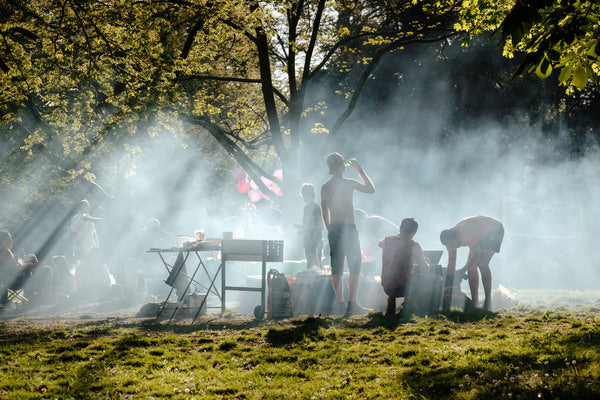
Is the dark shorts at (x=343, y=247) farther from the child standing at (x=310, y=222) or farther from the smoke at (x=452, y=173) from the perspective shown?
the smoke at (x=452, y=173)

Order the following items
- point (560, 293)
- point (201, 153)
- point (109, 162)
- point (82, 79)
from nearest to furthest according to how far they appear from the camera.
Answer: point (82, 79)
point (560, 293)
point (109, 162)
point (201, 153)

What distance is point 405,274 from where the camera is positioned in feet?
25.8

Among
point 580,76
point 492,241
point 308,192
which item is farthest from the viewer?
point 308,192

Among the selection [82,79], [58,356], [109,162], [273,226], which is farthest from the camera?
[273,226]

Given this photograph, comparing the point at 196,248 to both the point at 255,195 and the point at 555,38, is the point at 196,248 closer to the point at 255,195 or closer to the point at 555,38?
the point at 555,38

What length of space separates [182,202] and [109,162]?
14850 mm

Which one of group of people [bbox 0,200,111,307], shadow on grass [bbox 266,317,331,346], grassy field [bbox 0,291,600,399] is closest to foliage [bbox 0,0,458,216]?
group of people [bbox 0,200,111,307]

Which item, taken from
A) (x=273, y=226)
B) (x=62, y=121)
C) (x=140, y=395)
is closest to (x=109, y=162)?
(x=62, y=121)

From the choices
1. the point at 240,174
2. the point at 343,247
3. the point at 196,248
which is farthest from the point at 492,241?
the point at 240,174

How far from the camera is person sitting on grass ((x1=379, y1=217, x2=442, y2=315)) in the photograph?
7.88 m

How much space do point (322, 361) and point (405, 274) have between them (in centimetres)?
325

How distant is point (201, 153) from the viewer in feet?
87.4

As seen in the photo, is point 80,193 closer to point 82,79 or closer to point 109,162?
point 109,162

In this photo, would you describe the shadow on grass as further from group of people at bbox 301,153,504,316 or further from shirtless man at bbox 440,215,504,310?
shirtless man at bbox 440,215,504,310
